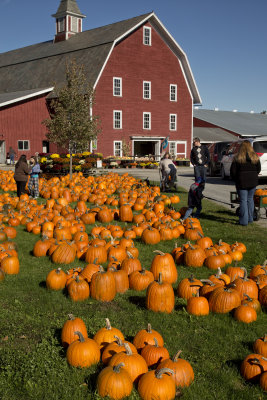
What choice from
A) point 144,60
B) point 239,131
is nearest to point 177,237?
point 144,60

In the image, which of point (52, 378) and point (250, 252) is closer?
point (52, 378)

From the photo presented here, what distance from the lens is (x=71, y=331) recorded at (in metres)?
4.07

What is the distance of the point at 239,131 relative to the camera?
53.9m

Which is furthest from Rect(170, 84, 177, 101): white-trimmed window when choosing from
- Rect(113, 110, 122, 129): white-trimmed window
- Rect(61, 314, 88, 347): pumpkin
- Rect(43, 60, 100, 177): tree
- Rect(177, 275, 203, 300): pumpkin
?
Rect(61, 314, 88, 347): pumpkin

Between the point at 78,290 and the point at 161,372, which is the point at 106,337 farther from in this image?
the point at 78,290

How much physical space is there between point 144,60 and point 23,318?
3783 cm

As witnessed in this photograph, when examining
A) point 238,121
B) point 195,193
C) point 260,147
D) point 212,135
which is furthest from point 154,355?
point 238,121

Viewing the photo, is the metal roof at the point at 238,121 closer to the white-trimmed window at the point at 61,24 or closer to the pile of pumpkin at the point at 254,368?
the white-trimmed window at the point at 61,24

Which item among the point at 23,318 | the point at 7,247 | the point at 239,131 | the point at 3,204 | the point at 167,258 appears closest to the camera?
the point at 23,318

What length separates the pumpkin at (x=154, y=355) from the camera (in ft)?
12.0

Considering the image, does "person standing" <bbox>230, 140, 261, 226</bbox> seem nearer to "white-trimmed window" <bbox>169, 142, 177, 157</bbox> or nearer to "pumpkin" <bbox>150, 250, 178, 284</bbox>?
"pumpkin" <bbox>150, 250, 178, 284</bbox>

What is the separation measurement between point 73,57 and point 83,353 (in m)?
39.0

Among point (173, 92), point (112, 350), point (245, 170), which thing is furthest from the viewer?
point (173, 92)

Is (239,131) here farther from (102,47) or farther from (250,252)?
(250,252)
